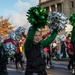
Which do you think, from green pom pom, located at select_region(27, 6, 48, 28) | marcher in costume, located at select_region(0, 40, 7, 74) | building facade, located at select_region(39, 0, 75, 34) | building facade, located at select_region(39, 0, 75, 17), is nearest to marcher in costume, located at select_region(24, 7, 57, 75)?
green pom pom, located at select_region(27, 6, 48, 28)

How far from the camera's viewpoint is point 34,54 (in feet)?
18.3

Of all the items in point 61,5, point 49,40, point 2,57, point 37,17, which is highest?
point 61,5

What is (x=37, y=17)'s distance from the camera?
5582 millimetres

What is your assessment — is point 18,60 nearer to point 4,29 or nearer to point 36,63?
point 36,63

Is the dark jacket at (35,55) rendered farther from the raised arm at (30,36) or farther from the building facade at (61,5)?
the building facade at (61,5)

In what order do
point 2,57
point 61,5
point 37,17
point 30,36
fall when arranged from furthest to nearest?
point 61,5
point 2,57
point 37,17
point 30,36

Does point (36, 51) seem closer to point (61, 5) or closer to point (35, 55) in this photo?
point (35, 55)

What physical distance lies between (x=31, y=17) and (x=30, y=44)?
447 mm

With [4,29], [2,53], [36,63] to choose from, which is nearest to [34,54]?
[36,63]

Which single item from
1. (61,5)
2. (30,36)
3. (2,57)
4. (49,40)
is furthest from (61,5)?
(30,36)

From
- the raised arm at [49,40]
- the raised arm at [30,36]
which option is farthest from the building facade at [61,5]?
the raised arm at [30,36]

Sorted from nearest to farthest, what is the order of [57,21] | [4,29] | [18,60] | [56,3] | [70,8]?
[57,21], [18,60], [4,29], [70,8], [56,3]

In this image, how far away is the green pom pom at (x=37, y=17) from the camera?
554 cm

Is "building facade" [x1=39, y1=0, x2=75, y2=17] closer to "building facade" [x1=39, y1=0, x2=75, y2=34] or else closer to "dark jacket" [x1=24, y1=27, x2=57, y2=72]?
"building facade" [x1=39, y1=0, x2=75, y2=34]
